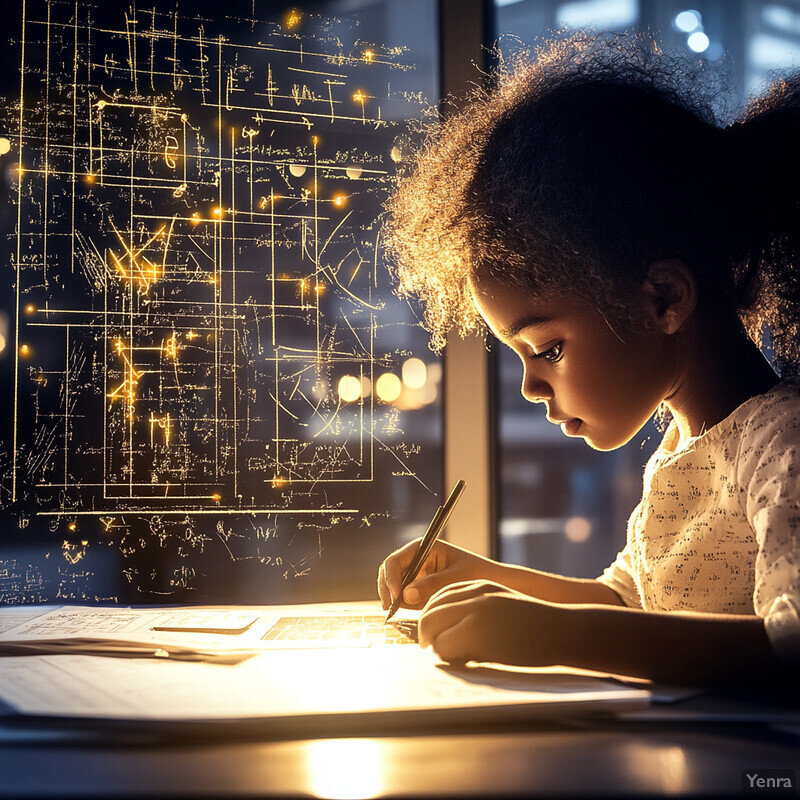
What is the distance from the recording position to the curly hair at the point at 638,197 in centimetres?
65

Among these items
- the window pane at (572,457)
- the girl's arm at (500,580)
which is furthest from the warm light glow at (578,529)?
the girl's arm at (500,580)

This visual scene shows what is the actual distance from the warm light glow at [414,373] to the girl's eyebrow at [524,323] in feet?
1.40

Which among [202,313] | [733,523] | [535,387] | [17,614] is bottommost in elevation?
[17,614]

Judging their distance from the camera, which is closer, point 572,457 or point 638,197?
point 638,197

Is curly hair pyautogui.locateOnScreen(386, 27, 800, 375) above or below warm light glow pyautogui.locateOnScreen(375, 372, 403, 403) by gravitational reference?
above

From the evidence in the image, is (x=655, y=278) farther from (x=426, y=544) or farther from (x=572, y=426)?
(x=426, y=544)

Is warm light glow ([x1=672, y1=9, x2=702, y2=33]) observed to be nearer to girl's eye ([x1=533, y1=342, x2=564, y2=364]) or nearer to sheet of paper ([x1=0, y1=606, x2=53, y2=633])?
girl's eye ([x1=533, y1=342, x2=564, y2=364])

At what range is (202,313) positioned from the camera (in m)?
1.02

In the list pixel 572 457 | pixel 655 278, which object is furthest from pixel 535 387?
pixel 572 457

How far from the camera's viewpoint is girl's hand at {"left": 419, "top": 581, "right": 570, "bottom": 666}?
0.48 metres

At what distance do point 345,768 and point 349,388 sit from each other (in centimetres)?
76

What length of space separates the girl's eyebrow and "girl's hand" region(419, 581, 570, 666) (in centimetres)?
26

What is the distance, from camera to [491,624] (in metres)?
0.49

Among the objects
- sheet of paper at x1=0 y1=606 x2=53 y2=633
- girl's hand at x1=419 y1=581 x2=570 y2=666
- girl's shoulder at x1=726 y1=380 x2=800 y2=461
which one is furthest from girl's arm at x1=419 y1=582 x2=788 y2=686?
sheet of paper at x1=0 y1=606 x2=53 y2=633
